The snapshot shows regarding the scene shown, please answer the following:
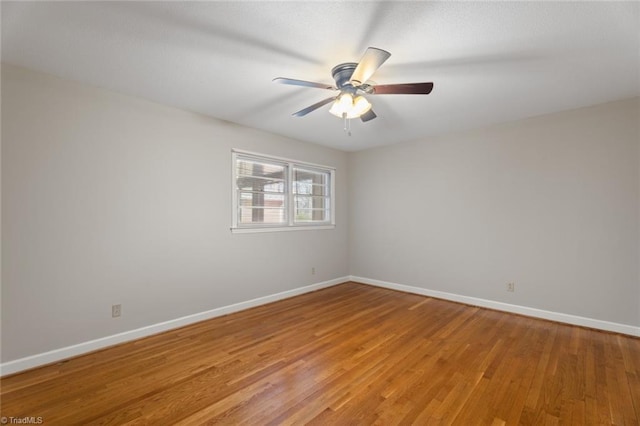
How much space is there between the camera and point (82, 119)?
2600 mm

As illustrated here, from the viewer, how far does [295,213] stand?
456 cm

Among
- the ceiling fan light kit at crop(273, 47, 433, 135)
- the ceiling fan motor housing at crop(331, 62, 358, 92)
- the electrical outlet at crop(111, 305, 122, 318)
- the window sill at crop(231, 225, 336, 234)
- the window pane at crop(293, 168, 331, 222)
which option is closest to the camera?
the ceiling fan light kit at crop(273, 47, 433, 135)

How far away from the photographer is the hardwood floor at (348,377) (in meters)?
1.77

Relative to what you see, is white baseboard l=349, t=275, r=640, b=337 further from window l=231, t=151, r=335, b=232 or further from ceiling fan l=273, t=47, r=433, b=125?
ceiling fan l=273, t=47, r=433, b=125

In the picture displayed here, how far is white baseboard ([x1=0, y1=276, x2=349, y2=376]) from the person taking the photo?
7.47 feet

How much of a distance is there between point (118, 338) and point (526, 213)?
4.82 meters

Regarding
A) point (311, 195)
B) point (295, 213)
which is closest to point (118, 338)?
point (295, 213)

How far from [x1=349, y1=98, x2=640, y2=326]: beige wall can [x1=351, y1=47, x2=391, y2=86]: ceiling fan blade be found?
2.72 metres

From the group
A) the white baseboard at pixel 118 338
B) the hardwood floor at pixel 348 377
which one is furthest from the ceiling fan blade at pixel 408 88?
the white baseboard at pixel 118 338

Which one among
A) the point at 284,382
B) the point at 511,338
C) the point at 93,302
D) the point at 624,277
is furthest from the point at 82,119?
the point at 624,277

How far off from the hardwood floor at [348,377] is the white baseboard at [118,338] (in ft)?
0.29

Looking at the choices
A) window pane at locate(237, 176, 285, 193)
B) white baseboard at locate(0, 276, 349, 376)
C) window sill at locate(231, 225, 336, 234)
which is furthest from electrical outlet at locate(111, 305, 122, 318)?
window pane at locate(237, 176, 285, 193)

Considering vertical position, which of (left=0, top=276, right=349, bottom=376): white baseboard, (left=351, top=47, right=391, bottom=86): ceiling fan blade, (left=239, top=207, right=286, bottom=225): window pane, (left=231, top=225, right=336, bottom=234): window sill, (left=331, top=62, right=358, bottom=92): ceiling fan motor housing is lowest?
(left=0, top=276, right=349, bottom=376): white baseboard

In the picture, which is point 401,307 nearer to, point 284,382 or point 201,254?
point 284,382
